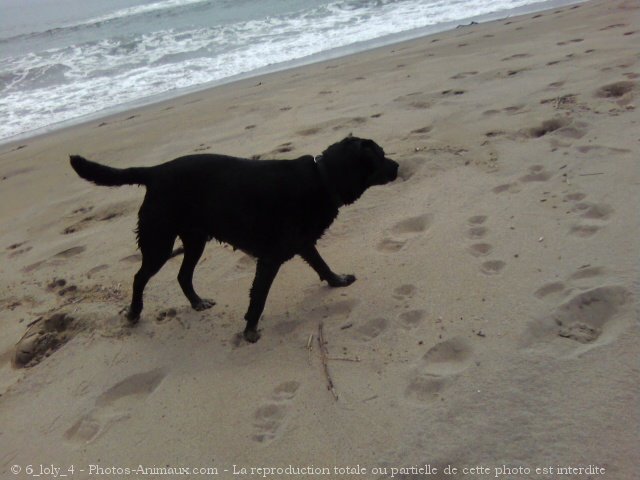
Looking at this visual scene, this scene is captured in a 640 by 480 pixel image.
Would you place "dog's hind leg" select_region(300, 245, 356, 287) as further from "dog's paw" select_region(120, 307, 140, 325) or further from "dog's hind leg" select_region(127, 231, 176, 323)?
"dog's paw" select_region(120, 307, 140, 325)

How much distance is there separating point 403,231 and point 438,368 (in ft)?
4.71

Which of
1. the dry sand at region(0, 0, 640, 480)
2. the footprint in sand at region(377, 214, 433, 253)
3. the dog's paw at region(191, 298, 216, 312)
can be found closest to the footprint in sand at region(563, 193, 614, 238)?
the dry sand at region(0, 0, 640, 480)

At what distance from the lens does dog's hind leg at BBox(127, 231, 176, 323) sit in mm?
3361

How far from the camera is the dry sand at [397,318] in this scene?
7.70 feet

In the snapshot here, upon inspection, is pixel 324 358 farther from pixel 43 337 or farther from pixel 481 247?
pixel 43 337

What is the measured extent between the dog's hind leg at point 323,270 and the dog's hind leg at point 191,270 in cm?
66

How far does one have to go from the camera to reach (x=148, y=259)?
134 inches

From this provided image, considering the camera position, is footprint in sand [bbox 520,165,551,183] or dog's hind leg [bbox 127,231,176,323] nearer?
dog's hind leg [bbox 127,231,176,323]

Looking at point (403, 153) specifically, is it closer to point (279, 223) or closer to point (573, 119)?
point (573, 119)

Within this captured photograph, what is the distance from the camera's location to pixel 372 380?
105 inches

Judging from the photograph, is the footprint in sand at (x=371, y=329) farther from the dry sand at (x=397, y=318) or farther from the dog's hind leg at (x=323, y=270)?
the dog's hind leg at (x=323, y=270)

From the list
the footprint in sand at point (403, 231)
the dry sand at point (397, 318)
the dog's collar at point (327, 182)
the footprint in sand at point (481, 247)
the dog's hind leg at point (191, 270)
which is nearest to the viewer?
the dry sand at point (397, 318)

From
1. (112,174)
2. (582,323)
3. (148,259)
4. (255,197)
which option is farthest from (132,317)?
(582,323)

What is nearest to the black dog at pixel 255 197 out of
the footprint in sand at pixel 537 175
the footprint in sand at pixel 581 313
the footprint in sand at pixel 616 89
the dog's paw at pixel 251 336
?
the dog's paw at pixel 251 336
